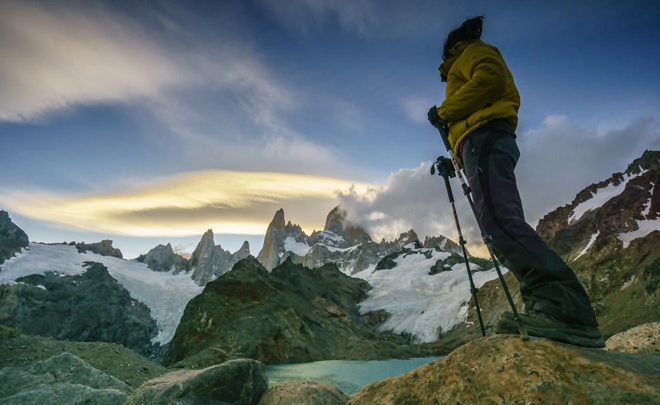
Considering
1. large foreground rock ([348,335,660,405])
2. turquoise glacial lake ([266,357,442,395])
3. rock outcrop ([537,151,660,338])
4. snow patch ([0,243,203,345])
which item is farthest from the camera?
snow patch ([0,243,203,345])

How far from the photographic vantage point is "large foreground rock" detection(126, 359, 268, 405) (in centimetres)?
519

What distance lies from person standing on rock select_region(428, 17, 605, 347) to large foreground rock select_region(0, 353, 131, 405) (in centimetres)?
733

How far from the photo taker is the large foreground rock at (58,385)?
5934mm

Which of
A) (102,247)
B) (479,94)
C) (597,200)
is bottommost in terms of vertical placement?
(479,94)

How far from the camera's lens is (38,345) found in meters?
13.4

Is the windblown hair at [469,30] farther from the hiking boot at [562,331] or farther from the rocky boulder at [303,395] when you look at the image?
the rocky boulder at [303,395]

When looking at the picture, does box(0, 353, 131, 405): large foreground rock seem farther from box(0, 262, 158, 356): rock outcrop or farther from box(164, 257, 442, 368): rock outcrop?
box(0, 262, 158, 356): rock outcrop

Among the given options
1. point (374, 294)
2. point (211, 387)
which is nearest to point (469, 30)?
point (211, 387)

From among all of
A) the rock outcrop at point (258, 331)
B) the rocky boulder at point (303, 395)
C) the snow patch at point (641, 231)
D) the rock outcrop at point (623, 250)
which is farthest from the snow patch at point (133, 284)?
the snow patch at point (641, 231)

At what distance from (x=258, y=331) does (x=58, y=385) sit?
193ft

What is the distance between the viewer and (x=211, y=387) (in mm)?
5617

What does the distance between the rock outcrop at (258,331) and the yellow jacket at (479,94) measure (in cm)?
4602

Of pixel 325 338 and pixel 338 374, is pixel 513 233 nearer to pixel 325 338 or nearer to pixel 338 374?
pixel 338 374

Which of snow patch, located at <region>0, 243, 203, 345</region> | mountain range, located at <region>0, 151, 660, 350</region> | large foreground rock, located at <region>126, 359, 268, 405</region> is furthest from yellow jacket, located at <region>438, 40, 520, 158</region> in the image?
snow patch, located at <region>0, 243, 203, 345</region>
